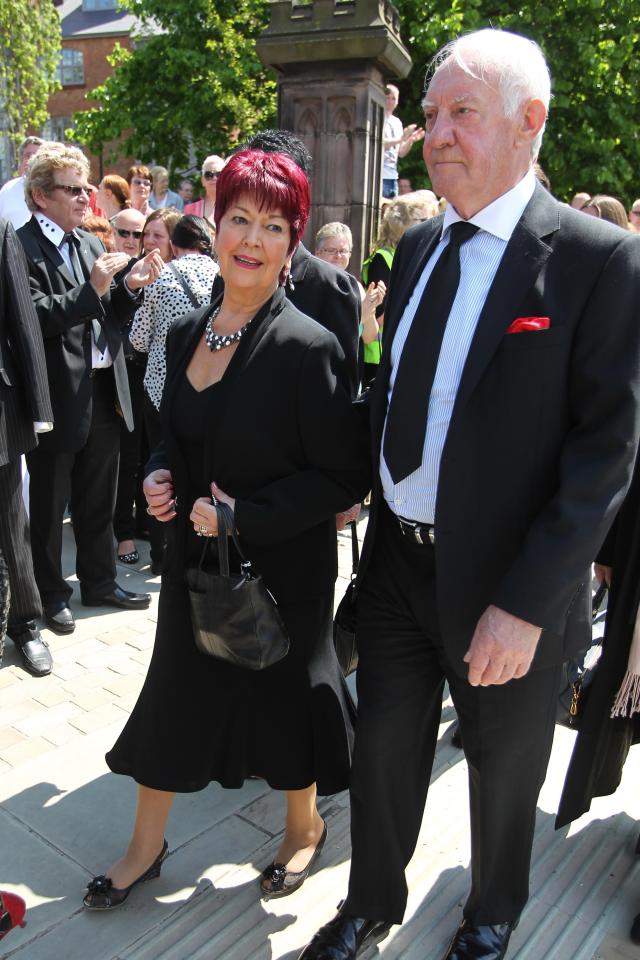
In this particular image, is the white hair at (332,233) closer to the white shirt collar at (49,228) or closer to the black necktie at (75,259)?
the black necktie at (75,259)

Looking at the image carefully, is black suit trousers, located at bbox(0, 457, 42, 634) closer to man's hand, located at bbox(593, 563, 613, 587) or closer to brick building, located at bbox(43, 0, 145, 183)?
man's hand, located at bbox(593, 563, 613, 587)

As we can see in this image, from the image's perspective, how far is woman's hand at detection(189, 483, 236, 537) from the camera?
2.11m

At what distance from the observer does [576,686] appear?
2.51 m

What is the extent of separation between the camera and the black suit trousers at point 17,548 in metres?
3.83

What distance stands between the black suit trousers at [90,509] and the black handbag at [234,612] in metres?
2.51

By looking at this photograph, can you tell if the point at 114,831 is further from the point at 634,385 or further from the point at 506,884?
the point at 634,385

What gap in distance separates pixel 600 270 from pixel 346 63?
573 centimetres

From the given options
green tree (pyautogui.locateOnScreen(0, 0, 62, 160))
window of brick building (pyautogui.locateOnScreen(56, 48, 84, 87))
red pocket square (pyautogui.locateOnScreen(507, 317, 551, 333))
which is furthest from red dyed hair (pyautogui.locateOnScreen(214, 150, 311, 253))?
window of brick building (pyautogui.locateOnScreen(56, 48, 84, 87))

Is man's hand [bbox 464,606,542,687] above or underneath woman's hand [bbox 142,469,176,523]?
underneath

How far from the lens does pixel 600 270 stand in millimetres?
1786

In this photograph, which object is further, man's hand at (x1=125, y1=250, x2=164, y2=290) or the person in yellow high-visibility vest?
the person in yellow high-visibility vest

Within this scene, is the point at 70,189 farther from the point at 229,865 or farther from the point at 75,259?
the point at 229,865

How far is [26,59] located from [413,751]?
101ft

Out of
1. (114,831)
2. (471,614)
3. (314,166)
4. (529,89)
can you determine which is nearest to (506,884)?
(471,614)
